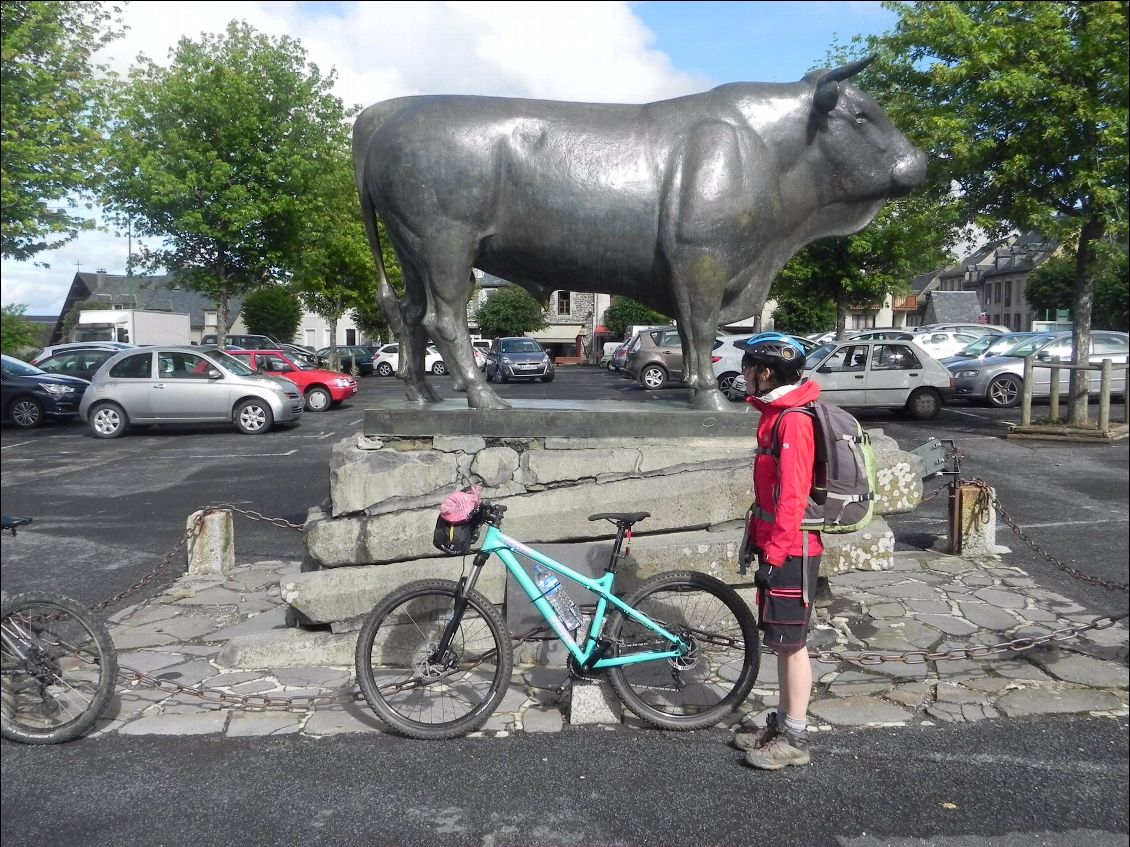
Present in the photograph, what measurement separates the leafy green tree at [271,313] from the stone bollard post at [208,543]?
49.5m

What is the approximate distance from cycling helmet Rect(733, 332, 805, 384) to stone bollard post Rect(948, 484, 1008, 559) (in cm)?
423

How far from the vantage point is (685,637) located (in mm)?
4035

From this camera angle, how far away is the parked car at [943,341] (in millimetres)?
25812

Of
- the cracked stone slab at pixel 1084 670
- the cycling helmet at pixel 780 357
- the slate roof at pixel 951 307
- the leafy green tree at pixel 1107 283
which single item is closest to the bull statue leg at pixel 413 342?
the cycling helmet at pixel 780 357

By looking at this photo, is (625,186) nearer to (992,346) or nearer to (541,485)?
(541,485)

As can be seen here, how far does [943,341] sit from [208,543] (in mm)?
23731

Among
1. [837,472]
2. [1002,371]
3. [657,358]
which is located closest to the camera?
[837,472]

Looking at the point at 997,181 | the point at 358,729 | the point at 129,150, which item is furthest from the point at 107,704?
the point at 129,150

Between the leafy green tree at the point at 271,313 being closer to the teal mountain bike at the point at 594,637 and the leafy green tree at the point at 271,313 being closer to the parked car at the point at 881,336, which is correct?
the parked car at the point at 881,336

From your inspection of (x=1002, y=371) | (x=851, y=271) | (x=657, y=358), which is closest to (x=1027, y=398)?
(x=1002, y=371)

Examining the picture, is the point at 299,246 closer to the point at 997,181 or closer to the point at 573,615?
the point at 997,181

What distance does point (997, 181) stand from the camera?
1266cm

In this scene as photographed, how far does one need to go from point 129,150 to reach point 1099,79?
19.3 m

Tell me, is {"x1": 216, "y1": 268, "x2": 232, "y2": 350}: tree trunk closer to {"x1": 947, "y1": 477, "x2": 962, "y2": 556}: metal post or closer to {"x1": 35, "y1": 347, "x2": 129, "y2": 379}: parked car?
{"x1": 35, "y1": 347, "x2": 129, "y2": 379}: parked car
